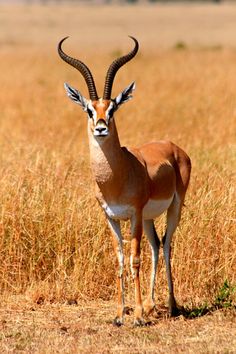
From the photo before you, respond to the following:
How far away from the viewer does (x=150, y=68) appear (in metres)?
30.0

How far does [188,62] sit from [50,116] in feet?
47.7

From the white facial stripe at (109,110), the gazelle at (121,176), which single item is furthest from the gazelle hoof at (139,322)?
the white facial stripe at (109,110)

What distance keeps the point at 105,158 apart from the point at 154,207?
668mm

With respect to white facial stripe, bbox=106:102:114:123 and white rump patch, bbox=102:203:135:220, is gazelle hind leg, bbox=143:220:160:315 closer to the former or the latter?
white rump patch, bbox=102:203:135:220

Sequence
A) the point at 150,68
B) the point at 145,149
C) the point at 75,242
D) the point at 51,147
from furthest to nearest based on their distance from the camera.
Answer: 1. the point at 150,68
2. the point at 51,147
3. the point at 75,242
4. the point at 145,149

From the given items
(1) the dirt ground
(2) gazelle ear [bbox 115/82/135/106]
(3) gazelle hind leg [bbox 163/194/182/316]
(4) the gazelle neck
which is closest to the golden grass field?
(1) the dirt ground

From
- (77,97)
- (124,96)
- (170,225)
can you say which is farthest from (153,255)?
(77,97)

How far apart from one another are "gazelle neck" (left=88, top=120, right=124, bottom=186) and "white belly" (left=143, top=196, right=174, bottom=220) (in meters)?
0.44

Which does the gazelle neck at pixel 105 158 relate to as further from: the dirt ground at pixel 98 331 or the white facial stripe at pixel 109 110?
the dirt ground at pixel 98 331

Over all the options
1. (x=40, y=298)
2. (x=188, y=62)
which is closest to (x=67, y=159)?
(x=40, y=298)

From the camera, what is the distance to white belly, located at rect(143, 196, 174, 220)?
753 centimetres

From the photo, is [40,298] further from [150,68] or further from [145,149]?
[150,68]

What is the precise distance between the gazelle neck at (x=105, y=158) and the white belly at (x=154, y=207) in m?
0.44

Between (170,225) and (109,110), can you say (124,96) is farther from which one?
(170,225)
